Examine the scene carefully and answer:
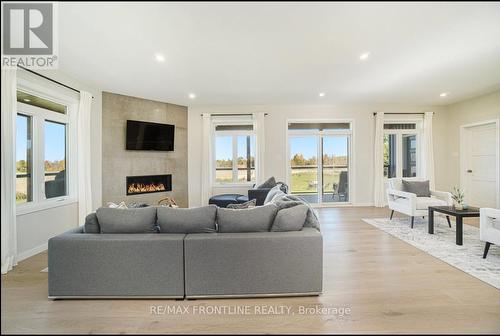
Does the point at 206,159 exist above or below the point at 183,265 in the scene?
above

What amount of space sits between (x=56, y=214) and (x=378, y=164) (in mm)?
7402

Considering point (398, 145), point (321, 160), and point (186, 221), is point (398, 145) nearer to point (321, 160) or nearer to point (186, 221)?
point (321, 160)

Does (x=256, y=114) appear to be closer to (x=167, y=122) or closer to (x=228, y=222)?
(x=167, y=122)

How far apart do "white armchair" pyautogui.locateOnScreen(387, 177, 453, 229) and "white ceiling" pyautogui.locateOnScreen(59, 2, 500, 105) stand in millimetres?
2158

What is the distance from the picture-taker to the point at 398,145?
748 cm

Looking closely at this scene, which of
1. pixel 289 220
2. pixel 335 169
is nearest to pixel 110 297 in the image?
pixel 289 220

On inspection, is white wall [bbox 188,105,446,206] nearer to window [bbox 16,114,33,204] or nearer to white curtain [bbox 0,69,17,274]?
window [bbox 16,114,33,204]

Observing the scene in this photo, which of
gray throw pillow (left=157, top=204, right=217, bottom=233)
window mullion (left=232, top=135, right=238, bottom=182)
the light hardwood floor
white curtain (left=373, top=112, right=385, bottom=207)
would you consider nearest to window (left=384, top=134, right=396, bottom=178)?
white curtain (left=373, top=112, right=385, bottom=207)

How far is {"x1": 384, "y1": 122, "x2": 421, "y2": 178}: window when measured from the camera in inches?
294

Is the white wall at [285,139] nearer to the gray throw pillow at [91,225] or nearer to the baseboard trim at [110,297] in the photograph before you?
the gray throw pillow at [91,225]

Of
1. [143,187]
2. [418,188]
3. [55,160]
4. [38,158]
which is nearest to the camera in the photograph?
[38,158]

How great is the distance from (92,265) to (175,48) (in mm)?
2699

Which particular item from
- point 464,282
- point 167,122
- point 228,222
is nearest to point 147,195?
point 167,122

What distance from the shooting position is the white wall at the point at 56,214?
3.64m
